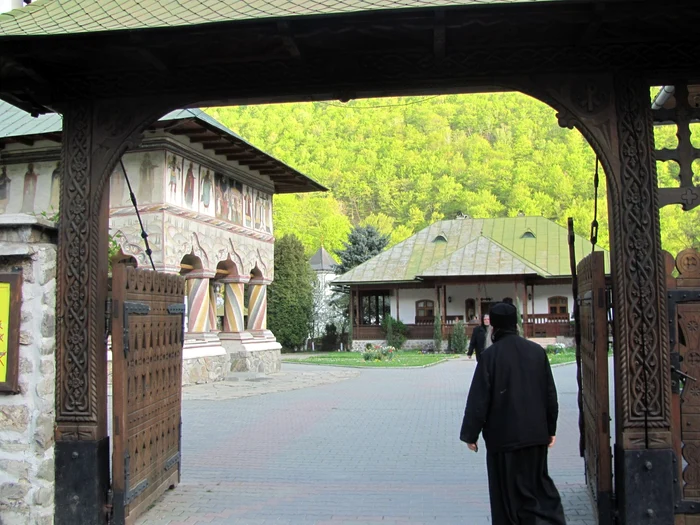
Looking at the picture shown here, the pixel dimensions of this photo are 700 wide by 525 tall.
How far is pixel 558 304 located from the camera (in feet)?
132

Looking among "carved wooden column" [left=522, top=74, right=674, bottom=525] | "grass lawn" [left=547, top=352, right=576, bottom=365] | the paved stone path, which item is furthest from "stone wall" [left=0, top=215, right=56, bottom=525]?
"grass lawn" [left=547, top=352, right=576, bottom=365]

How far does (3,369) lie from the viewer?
18.6 ft

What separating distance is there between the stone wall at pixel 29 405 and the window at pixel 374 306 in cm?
3739

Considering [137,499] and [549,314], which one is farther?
[549,314]

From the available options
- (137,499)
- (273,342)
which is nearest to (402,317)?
(273,342)

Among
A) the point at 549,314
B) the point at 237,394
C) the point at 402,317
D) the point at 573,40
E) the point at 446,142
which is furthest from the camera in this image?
the point at 446,142

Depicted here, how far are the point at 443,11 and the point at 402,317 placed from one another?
3757 cm

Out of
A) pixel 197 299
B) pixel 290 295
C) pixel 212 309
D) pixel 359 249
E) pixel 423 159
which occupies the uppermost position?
pixel 423 159

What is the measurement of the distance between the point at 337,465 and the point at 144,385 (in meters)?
3.03

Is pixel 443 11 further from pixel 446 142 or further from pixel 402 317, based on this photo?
pixel 446 142

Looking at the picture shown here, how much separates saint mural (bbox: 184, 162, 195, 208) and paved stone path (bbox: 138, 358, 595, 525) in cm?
579

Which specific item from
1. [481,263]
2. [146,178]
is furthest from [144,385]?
[481,263]

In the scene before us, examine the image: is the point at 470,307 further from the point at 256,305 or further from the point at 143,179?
the point at 143,179

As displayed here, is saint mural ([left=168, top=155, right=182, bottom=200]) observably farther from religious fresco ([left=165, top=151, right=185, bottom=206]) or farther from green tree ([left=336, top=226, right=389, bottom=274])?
green tree ([left=336, top=226, right=389, bottom=274])
